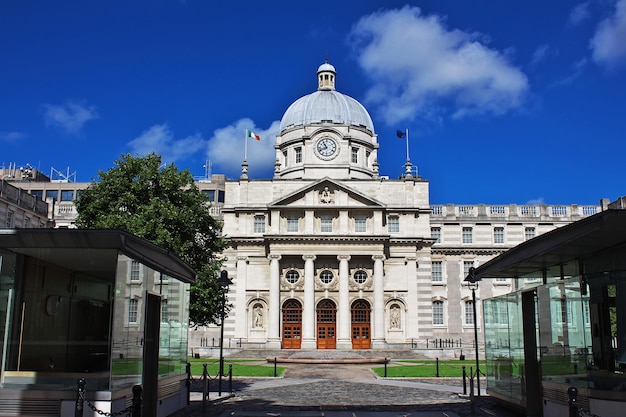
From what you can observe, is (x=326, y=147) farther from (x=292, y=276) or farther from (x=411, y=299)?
(x=411, y=299)

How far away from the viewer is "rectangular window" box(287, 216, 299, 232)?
60.8m

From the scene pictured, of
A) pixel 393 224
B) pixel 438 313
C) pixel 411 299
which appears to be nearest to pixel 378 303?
pixel 411 299

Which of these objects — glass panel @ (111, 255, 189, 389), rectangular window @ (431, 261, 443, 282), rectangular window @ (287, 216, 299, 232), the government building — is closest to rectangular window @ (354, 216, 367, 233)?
the government building

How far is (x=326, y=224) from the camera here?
60719mm

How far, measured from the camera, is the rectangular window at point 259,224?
6234 centimetres

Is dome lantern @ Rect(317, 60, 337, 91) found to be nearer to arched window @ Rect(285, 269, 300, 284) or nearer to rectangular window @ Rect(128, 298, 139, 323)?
arched window @ Rect(285, 269, 300, 284)

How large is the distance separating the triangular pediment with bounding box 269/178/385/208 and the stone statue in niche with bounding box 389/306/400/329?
972 centimetres

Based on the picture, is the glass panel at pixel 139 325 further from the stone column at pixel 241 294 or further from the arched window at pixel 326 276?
the arched window at pixel 326 276

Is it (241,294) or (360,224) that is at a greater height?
(360,224)

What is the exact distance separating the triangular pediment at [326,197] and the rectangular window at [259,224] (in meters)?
2.90

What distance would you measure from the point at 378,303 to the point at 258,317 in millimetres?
11101

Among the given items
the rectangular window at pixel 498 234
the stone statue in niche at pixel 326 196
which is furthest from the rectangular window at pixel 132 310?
the rectangular window at pixel 498 234

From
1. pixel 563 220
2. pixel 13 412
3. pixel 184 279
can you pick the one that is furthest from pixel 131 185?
pixel 563 220

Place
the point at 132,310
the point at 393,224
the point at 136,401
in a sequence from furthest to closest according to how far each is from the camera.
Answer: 1. the point at 393,224
2. the point at 132,310
3. the point at 136,401
